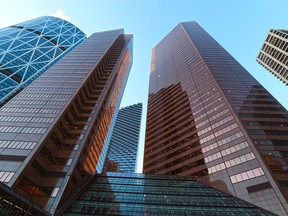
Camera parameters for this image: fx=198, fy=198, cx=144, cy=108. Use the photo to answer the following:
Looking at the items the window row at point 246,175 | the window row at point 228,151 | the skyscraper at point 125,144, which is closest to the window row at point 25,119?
the window row at point 228,151

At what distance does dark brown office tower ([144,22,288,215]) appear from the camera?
144 feet

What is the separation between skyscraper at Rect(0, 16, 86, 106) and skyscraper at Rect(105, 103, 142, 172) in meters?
67.8

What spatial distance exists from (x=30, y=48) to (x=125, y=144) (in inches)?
3792

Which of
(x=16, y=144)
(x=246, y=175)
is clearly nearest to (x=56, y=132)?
(x=16, y=144)

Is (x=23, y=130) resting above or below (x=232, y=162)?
above

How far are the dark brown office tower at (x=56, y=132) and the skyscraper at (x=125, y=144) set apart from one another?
60543mm

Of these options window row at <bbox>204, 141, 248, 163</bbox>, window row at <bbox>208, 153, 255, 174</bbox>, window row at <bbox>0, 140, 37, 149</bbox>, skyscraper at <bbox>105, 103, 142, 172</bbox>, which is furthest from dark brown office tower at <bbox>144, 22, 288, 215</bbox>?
skyscraper at <bbox>105, 103, 142, 172</bbox>

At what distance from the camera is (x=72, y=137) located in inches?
2127

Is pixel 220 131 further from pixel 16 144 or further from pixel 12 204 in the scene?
pixel 16 144

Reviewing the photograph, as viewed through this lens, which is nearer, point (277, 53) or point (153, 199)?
point (153, 199)

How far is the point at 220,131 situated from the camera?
58.5 metres

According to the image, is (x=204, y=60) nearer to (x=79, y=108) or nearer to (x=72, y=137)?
(x=79, y=108)

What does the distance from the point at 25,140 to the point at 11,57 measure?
3572 inches

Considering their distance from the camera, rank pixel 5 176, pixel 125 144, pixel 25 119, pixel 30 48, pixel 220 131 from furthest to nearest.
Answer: pixel 125 144, pixel 30 48, pixel 220 131, pixel 25 119, pixel 5 176
